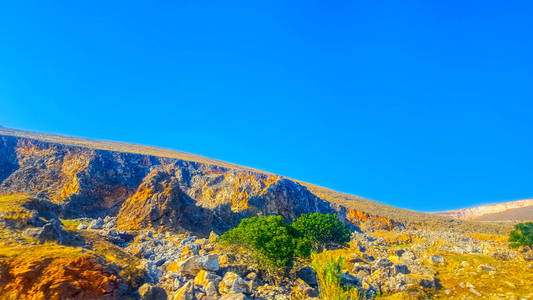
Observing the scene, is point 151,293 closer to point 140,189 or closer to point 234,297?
point 234,297

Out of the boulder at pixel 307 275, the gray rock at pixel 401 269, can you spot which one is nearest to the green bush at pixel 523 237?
the gray rock at pixel 401 269

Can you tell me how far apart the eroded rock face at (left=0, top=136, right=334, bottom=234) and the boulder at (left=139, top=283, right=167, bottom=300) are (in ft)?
81.5

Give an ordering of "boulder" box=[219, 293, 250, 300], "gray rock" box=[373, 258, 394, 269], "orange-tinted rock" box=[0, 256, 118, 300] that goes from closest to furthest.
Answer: "orange-tinted rock" box=[0, 256, 118, 300], "boulder" box=[219, 293, 250, 300], "gray rock" box=[373, 258, 394, 269]

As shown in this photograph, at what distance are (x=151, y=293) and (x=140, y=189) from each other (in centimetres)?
3290

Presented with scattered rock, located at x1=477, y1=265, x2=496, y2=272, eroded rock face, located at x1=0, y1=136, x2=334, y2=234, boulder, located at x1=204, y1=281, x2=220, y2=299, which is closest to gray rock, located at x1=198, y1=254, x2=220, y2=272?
boulder, located at x1=204, y1=281, x2=220, y2=299

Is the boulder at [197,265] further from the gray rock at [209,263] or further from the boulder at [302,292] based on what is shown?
the boulder at [302,292]

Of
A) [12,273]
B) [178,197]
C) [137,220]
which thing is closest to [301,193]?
[178,197]

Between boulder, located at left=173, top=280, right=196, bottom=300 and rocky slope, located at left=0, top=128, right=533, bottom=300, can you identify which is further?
boulder, located at left=173, top=280, right=196, bottom=300

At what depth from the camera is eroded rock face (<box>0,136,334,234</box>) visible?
38250 millimetres

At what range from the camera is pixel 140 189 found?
4041cm

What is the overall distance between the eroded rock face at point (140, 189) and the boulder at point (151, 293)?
2485 centimetres

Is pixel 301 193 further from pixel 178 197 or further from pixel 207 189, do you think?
pixel 178 197

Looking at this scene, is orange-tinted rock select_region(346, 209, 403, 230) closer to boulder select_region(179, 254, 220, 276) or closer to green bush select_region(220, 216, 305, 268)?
green bush select_region(220, 216, 305, 268)

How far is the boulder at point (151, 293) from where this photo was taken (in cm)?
1073
